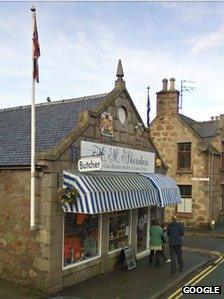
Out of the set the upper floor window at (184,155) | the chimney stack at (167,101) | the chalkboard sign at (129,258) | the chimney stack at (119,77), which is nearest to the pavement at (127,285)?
the chalkboard sign at (129,258)

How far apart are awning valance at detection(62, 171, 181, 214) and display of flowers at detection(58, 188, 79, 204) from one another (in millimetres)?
117

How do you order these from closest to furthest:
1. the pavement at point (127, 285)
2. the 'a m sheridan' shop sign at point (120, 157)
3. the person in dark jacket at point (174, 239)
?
the pavement at point (127, 285) < the 'a m sheridan' shop sign at point (120, 157) < the person in dark jacket at point (174, 239)

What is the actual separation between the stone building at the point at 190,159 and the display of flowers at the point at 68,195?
18.4 metres

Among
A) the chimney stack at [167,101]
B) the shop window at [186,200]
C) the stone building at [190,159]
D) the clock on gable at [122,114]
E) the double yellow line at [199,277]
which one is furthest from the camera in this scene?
the chimney stack at [167,101]

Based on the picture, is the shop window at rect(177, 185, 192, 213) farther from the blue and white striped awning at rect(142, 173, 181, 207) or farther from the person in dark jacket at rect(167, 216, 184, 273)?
the person in dark jacket at rect(167, 216, 184, 273)

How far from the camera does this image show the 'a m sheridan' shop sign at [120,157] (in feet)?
43.5

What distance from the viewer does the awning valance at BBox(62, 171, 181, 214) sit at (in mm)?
11570

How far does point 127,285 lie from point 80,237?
215cm

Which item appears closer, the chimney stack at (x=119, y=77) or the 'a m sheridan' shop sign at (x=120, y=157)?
the 'a m sheridan' shop sign at (x=120, y=157)

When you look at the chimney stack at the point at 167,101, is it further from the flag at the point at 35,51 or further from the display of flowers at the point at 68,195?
the display of flowers at the point at 68,195

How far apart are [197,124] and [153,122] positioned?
16.9 feet

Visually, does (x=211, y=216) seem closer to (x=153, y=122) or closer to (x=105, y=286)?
(x=153, y=122)

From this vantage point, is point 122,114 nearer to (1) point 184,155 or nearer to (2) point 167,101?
(1) point 184,155

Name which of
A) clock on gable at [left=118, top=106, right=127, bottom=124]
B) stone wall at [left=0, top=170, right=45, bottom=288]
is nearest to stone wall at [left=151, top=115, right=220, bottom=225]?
clock on gable at [left=118, top=106, right=127, bottom=124]
